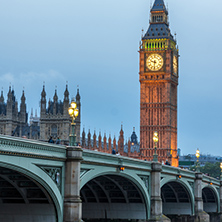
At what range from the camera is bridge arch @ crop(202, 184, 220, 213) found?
10069cm

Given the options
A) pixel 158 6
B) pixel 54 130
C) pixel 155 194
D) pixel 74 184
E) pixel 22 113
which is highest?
pixel 158 6

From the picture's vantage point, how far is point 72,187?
38.9m

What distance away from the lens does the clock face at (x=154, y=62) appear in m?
163

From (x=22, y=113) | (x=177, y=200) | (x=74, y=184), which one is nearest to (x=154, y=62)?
(x=22, y=113)

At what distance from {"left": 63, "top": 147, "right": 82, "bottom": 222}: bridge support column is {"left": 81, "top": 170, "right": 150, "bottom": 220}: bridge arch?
1520cm

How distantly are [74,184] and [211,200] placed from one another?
70180mm

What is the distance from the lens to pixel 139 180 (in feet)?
181

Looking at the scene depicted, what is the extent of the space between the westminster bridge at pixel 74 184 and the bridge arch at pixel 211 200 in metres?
24.2

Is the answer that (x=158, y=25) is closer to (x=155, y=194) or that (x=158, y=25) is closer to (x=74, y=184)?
(x=155, y=194)

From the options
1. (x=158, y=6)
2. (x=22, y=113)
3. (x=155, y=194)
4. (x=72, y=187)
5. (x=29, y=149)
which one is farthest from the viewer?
A: (x=158, y=6)

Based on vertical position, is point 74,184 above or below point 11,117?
below

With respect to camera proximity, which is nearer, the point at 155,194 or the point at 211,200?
the point at 155,194

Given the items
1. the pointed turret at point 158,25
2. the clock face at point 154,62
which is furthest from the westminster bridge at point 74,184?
the pointed turret at point 158,25

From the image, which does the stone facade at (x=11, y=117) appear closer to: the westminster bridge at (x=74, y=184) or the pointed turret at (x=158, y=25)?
the pointed turret at (x=158, y=25)
